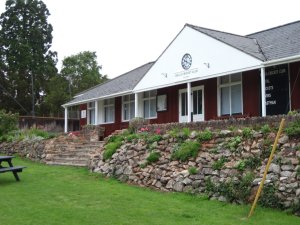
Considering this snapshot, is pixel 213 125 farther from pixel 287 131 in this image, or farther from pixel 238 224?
pixel 238 224

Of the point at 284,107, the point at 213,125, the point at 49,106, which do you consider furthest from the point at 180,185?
the point at 49,106

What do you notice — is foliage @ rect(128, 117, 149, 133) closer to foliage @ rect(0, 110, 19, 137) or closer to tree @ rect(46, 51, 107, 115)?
foliage @ rect(0, 110, 19, 137)

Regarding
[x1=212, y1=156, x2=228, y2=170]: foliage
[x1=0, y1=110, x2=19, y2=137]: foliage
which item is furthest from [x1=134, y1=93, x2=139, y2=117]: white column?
[x1=212, y1=156, x2=228, y2=170]: foliage

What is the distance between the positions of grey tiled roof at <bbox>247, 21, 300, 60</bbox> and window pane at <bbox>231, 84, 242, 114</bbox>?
6.43 ft

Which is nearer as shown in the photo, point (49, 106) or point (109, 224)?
point (109, 224)

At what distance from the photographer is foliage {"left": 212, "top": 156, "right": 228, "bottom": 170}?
37.8ft

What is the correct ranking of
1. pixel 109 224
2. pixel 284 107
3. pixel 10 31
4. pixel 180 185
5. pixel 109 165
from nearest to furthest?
pixel 109 224
pixel 180 185
pixel 109 165
pixel 284 107
pixel 10 31

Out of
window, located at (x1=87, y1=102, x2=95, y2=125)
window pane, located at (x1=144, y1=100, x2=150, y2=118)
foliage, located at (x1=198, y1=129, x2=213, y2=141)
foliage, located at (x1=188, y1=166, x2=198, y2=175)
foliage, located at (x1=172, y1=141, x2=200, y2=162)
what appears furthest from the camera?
window, located at (x1=87, y1=102, x2=95, y2=125)

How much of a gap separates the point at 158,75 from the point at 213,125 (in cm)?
784

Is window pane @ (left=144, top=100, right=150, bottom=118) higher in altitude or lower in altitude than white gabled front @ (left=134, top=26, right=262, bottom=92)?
lower

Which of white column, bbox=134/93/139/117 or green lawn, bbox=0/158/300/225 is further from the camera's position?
white column, bbox=134/93/139/117

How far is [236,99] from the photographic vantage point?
61.8 feet

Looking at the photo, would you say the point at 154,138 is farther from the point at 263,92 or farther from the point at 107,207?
the point at 107,207

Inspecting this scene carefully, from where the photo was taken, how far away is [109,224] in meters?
8.40
